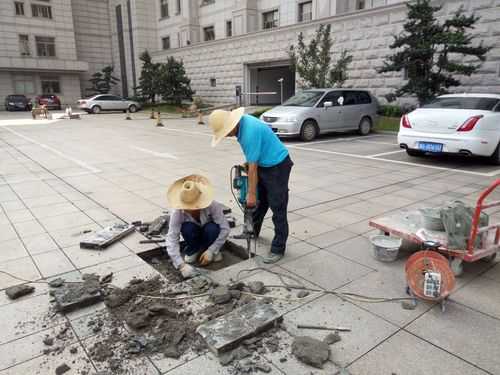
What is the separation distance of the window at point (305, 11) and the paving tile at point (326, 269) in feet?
76.1

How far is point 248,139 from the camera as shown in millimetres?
3434

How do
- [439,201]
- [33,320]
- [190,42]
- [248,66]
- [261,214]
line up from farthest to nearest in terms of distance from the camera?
1. [190,42]
2. [248,66]
3. [439,201]
4. [261,214]
5. [33,320]

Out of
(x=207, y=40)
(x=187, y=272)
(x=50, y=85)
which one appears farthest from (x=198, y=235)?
(x=50, y=85)

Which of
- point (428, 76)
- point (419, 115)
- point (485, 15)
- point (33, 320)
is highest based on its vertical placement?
point (485, 15)

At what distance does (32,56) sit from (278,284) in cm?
4106

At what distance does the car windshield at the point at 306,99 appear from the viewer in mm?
12057

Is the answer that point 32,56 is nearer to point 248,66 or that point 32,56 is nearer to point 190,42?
point 190,42

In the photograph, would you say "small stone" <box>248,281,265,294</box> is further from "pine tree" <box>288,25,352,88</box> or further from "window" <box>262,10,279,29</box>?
"window" <box>262,10,279,29</box>

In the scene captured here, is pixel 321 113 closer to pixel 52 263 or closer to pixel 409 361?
pixel 52 263

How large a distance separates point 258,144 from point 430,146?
19.0ft

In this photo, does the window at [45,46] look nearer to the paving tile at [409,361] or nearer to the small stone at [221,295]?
the small stone at [221,295]

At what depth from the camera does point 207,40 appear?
32.6 metres

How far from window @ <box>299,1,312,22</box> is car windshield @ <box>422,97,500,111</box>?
1765 centimetres

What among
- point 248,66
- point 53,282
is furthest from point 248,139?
point 248,66
